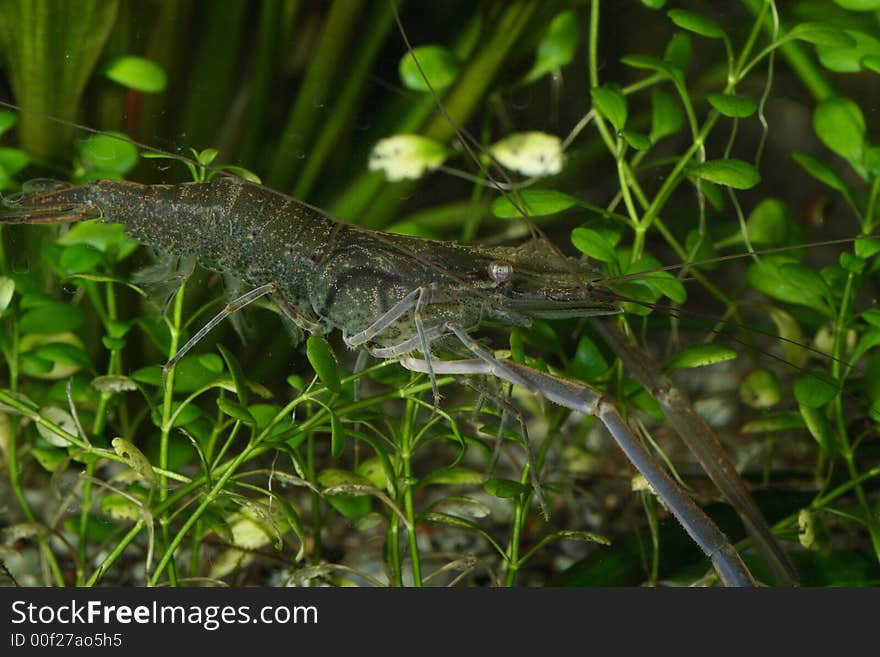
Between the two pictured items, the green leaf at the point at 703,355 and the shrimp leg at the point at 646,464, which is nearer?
the shrimp leg at the point at 646,464

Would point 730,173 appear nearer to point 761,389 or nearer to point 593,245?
point 593,245

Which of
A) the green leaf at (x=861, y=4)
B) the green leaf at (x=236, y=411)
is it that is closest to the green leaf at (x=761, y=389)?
the green leaf at (x=861, y=4)

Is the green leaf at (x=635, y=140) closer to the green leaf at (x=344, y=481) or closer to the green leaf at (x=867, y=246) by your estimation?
the green leaf at (x=867, y=246)

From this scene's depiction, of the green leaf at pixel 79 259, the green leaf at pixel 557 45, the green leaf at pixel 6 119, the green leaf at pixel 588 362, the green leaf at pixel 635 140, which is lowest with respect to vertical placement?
the green leaf at pixel 588 362

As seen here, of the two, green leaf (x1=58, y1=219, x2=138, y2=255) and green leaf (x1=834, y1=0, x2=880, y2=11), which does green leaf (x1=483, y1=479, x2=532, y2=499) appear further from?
green leaf (x1=834, y1=0, x2=880, y2=11)

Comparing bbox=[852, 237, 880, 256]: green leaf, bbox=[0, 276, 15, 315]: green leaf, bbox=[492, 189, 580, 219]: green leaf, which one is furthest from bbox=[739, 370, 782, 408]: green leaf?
bbox=[0, 276, 15, 315]: green leaf

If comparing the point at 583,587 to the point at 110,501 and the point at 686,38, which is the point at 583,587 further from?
the point at 686,38

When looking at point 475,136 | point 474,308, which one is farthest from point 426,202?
point 474,308
